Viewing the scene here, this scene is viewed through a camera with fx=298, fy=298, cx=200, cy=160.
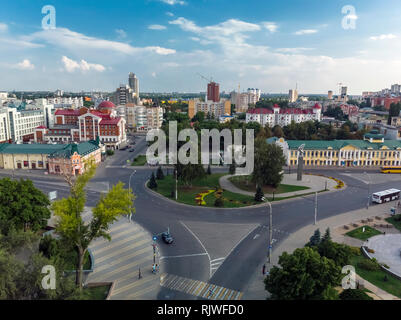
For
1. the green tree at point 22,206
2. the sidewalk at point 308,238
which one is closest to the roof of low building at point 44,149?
the green tree at point 22,206

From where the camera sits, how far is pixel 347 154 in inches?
3250

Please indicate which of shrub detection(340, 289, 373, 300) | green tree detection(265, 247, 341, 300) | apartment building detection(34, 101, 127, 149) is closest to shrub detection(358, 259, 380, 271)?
shrub detection(340, 289, 373, 300)

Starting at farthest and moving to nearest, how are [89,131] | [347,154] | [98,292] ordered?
[89,131]
[347,154]
[98,292]

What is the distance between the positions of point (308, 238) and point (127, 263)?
23.2 metres

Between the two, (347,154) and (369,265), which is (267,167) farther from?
(347,154)

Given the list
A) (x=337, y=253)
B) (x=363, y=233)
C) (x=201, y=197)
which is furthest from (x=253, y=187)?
(x=337, y=253)

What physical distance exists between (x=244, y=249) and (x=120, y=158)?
206 ft

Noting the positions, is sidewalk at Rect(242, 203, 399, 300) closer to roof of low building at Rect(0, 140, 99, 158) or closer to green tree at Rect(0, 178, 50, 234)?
green tree at Rect(0, 178, 50, 234)

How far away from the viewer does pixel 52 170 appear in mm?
72000

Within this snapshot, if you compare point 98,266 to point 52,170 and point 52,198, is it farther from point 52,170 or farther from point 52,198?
point 52,170

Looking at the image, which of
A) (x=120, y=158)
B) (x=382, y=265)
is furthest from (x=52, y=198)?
(x=382, y=265)

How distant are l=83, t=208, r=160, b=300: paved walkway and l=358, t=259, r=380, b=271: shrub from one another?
22238mm

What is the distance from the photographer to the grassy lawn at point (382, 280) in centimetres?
2881
